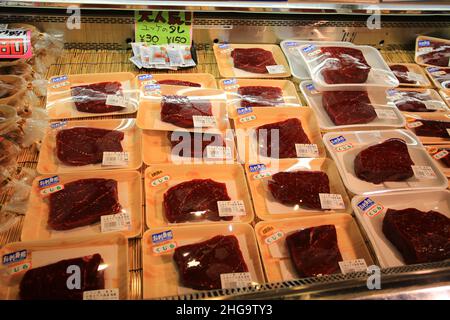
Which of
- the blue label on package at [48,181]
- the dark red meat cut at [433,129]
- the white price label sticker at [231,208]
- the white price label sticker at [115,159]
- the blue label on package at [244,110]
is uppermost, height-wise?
the blue label on package at [244,110]

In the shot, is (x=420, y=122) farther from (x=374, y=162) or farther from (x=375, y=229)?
(x=375, y=229)

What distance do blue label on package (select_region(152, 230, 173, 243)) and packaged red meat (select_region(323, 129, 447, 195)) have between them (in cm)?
127

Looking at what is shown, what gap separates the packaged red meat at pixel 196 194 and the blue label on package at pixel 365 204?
750 millimetres

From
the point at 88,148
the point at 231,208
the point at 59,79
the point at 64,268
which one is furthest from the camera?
the point at 59,79

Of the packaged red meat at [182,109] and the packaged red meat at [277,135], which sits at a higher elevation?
the packaged red meat at [182,109]

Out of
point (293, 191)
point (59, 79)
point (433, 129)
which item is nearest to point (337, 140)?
point (293, 191)

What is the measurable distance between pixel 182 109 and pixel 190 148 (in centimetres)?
32

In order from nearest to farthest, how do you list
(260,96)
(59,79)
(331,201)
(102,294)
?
(102,294) < (331,201) < (59,79) < (260,96)

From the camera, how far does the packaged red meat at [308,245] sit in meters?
2.17

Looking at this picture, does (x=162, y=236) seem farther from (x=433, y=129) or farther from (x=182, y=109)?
(x=433, y=129)

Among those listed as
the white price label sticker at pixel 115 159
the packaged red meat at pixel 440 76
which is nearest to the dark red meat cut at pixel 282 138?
the white price label sticker at pixel 115 159

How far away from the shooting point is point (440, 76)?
359cm

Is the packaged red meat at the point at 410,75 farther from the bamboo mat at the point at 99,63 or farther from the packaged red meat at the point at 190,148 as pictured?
the packaged red meat at the point at 190,148
